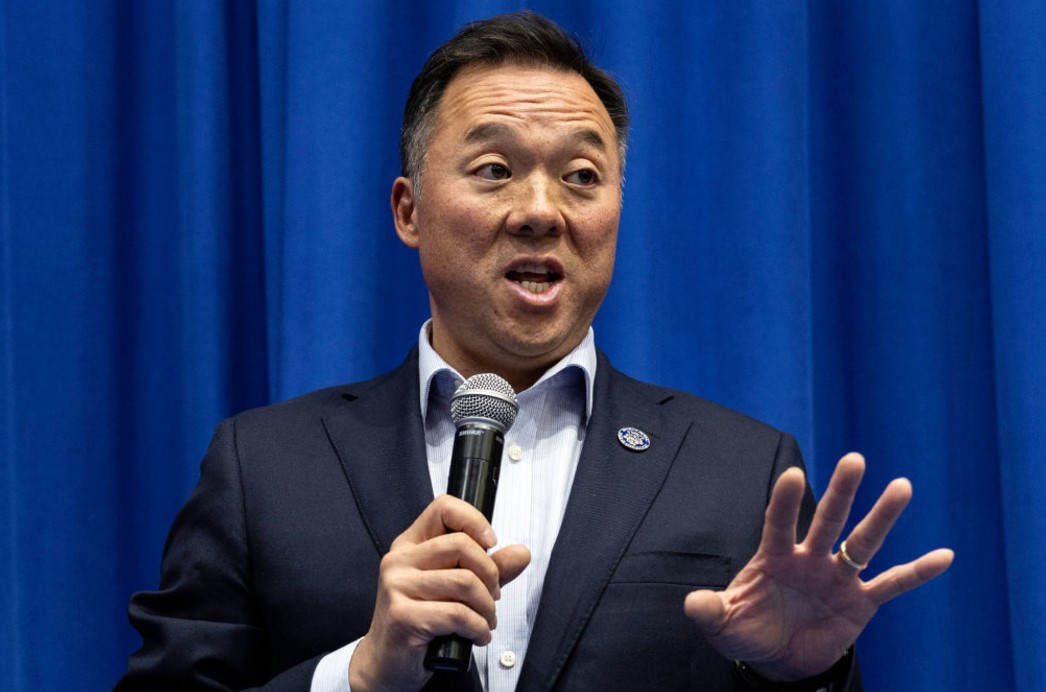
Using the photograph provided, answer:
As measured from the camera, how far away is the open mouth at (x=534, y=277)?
1.84 meters

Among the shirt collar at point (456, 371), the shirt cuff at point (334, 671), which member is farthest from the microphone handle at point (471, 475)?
the shirt collar at point (456, 371)

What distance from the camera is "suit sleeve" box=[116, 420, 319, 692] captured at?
64.2 inches

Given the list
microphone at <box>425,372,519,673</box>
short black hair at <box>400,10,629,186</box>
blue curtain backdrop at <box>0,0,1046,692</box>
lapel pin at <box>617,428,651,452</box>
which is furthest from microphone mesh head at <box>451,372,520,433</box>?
blue curtain backdrop at <box>0,0,1046,692</box>

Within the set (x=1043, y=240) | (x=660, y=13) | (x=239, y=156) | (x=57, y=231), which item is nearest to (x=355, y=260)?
(x=239, y=156)

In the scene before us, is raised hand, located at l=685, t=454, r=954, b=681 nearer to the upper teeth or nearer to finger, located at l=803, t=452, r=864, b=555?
finger, located at l=803, t=452, r=864, b=555

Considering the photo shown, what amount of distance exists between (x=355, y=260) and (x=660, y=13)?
2.49 ft

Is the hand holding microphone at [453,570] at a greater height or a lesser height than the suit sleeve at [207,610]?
greater

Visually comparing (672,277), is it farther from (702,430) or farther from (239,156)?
(239,156)

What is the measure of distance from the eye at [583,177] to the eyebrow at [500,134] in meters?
0.04

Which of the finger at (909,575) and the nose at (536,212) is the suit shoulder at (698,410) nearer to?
the nose at (536,212)

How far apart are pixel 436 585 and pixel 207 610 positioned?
0.53 m

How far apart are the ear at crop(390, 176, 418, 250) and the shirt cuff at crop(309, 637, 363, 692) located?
2.51 ft

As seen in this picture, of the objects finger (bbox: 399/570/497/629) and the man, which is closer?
finger (bbox: 399/570/497/629)

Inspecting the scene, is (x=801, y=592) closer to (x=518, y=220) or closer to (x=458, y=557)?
(x=458, y=557)
